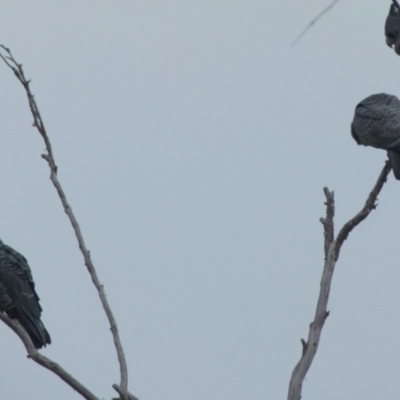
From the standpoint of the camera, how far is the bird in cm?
779

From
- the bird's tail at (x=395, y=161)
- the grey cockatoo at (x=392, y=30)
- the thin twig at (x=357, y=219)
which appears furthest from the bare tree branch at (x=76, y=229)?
the grey cockatoo at (x=392, y=30)

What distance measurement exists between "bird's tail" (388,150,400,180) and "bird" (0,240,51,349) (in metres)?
3.42

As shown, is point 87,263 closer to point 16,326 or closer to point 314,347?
point 16,326

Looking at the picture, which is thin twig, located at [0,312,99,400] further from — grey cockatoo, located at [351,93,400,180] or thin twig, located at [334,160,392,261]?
grey cockatoo, located at [351,93,400,180]

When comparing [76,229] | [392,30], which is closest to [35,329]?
[76,229]

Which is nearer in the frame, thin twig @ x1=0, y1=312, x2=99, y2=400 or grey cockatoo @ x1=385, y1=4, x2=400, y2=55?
thin twig @ x1=0, y1=312, x2=99, y2=400

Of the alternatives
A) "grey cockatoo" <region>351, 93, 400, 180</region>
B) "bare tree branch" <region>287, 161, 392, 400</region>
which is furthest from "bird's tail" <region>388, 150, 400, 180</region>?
"bare tree branch" <region>287, 161, 392, 400</region>

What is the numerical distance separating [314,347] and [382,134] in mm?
3697

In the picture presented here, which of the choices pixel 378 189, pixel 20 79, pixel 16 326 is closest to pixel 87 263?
pixel 16 326

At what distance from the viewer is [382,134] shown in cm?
753

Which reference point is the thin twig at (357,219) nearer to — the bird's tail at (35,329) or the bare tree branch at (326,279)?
the bare tree branch at (326,279)

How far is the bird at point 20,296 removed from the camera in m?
7.79

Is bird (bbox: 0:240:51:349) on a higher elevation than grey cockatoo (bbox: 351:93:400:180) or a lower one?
lower

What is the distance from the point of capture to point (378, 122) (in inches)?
302
